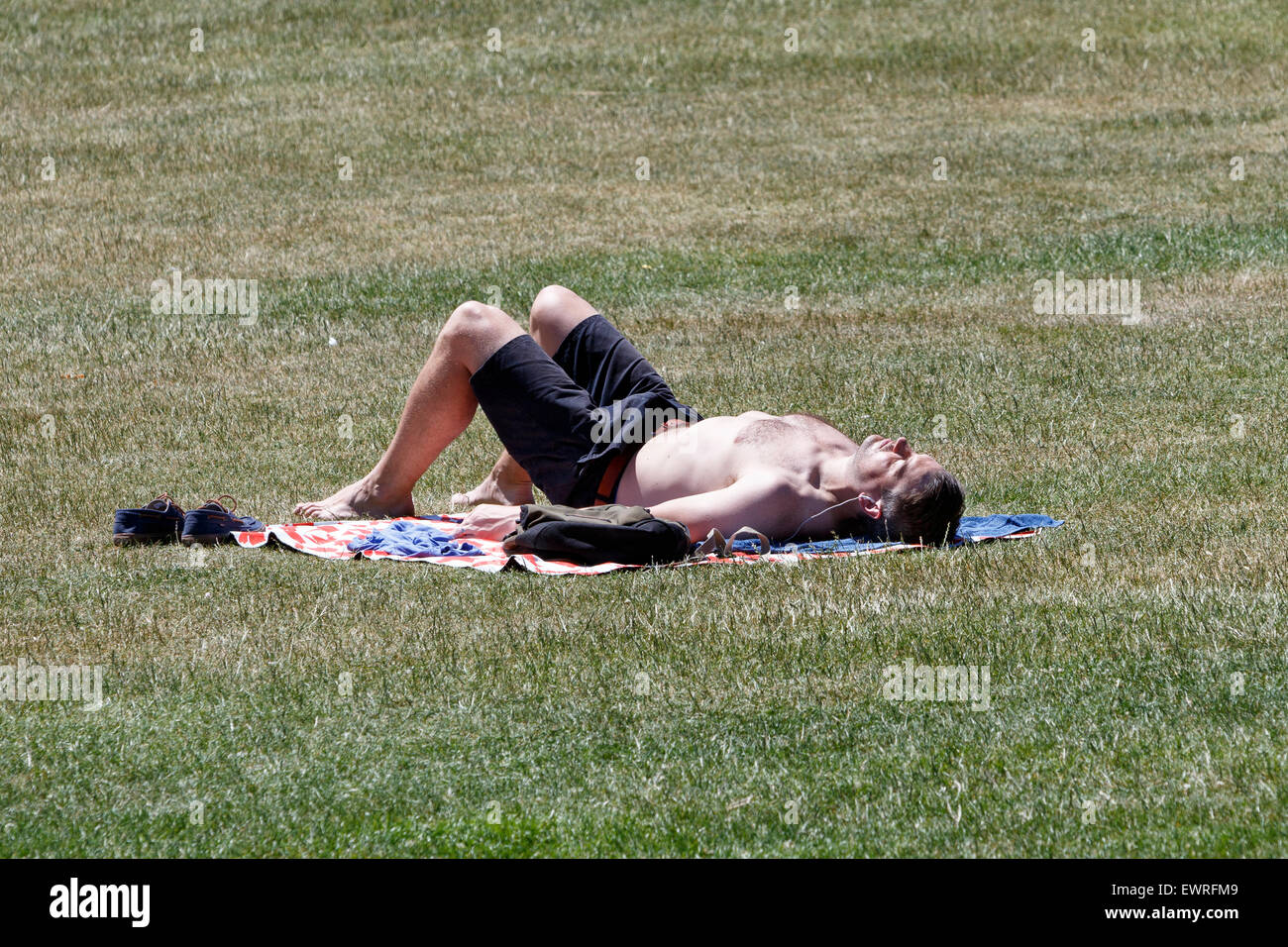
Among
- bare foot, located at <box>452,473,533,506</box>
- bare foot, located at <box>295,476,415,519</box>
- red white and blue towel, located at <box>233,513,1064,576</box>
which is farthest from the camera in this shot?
bare foot, located at <box>452,473,533,506</box>

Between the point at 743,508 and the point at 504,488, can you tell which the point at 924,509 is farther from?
the point at 504,488

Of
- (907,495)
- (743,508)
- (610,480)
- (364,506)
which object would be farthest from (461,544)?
(907,495)

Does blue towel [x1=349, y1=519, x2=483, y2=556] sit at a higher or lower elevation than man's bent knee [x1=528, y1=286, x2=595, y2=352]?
lower

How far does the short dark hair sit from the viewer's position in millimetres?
7203

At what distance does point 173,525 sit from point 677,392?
413 centimetres

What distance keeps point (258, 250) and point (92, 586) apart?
933 centimetres

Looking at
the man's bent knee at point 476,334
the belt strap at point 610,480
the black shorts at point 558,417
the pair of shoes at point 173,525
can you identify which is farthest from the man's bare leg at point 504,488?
the pair of shoes at point 173,525

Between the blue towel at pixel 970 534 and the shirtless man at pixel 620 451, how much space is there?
0.27 ft

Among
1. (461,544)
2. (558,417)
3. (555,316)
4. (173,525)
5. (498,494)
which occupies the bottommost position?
(461,544)

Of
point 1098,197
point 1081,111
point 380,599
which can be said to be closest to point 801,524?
point 380,599

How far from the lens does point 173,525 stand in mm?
7758

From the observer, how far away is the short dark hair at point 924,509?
720 centimetres

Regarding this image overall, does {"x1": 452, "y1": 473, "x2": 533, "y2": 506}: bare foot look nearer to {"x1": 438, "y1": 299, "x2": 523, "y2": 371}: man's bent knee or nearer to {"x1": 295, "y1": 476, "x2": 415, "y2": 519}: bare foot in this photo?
{"x1": 295, "y1": 476, "x2": 415, "y2": 519}: bare foot

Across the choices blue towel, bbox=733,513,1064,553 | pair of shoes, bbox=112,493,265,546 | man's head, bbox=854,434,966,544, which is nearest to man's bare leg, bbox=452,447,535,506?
pair of shoes, bbox=112,493,265,546
